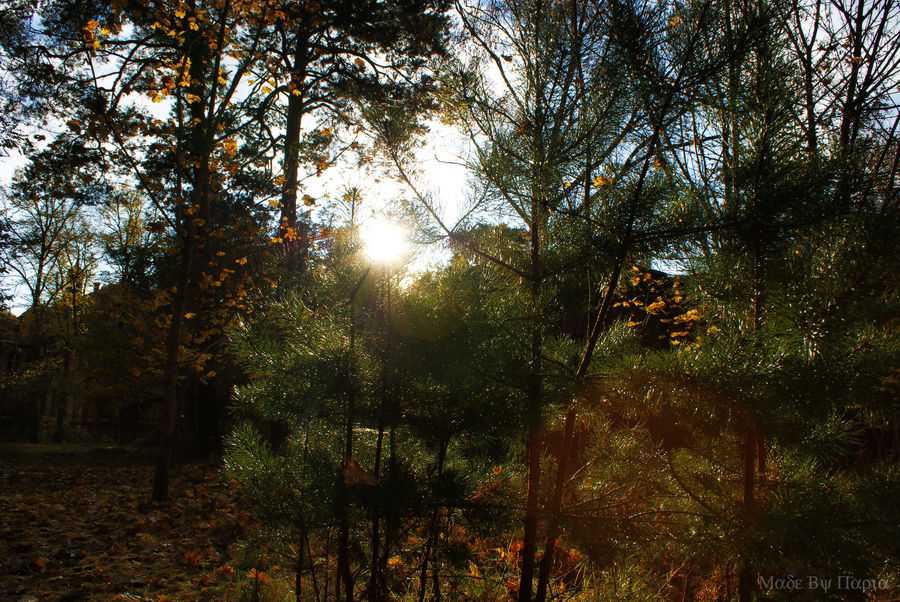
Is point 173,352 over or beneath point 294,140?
beneath

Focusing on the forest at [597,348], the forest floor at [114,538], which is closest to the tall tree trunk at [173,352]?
the forest floor at [114,538]

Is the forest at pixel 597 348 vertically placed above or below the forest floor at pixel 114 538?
above

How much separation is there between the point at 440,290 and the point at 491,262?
0.44 m

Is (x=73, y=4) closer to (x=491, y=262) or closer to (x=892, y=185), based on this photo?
(x=491, y=262)

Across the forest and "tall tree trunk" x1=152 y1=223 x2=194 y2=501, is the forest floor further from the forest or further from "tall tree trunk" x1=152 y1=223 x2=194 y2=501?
"tall tree trunk" x1=152 y1=223 x2=194 y2=501

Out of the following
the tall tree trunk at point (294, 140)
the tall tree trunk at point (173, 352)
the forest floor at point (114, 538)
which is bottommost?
the forest floor at point (114, 538)

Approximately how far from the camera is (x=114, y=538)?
4449 millimetres

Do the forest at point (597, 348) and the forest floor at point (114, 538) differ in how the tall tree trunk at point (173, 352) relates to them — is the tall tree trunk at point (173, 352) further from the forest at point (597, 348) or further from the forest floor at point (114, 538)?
the forest at point (597, 348)

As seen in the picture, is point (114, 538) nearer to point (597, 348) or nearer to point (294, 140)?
point (597, 348)

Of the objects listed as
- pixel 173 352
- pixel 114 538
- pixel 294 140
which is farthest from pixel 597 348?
pixel 294 140

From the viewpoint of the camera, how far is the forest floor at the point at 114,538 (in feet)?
10.5

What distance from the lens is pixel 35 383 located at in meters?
18.0

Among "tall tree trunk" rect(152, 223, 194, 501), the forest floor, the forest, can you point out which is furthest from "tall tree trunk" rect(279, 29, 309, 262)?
the forest

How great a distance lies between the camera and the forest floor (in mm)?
3199
